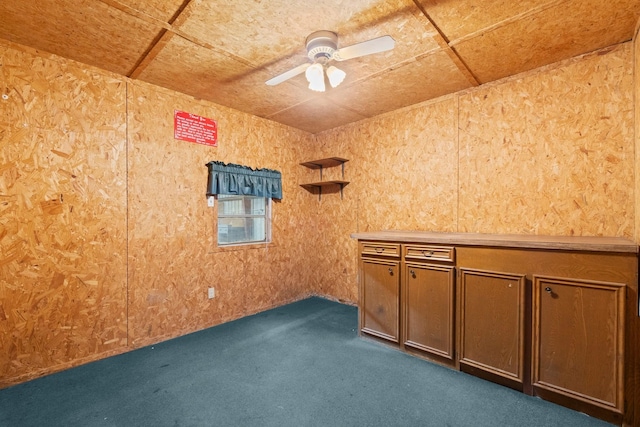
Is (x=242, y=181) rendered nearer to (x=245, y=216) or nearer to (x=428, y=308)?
(x=245, y=216)

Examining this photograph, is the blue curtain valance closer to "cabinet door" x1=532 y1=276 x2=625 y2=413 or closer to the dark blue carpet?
the dark blue carpet

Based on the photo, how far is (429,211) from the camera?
134 inches

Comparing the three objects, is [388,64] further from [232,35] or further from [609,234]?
[609,234]

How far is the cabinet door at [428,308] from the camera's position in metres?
2.45

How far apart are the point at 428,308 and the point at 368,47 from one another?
7.24 feet

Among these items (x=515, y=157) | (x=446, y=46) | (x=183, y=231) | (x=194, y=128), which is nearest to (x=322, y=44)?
(x=446, y=46)

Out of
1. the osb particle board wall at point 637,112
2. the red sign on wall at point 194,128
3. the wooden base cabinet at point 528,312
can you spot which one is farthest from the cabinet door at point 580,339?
the red sign on wall at point 194,128

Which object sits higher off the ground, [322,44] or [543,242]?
[322,44]

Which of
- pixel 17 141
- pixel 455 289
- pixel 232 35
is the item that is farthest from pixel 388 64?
pixel 17 141

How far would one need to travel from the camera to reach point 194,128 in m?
3.27

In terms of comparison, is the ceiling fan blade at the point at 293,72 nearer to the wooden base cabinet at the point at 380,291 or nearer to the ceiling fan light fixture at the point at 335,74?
the ceiling fan light fixture at the point at 335,74

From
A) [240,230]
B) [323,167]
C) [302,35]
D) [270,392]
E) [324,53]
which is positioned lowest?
[270,392]

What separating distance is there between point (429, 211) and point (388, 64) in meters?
1.73

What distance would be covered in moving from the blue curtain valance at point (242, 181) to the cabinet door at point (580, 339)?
309 cm
